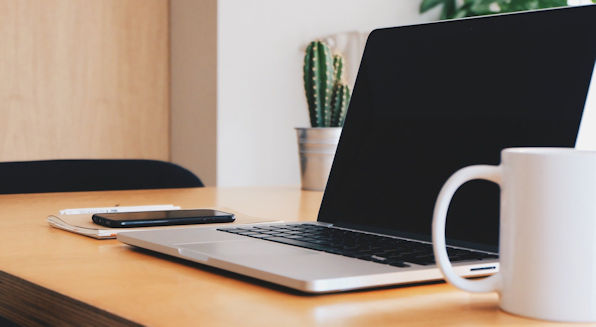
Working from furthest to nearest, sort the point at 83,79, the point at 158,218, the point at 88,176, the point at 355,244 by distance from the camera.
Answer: the point at 83,79, the point at 88,176, the point at 158,218, the point at 355,244

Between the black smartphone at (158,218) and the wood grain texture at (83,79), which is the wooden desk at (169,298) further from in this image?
the wood grain texture at (83,79)

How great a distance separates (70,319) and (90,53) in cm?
251

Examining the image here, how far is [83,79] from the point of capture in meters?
2.89

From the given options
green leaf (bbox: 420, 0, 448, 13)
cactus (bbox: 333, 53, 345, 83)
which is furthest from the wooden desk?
green leaf (bbox: 420, 0, 448, 13)

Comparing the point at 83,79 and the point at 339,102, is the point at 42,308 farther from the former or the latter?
the point at 83,79

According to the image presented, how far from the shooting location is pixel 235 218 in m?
0.96

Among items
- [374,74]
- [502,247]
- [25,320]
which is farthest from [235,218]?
[502,247]

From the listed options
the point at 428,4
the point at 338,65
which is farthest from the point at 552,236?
the point at 428,4

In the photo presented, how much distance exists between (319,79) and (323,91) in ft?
0.11

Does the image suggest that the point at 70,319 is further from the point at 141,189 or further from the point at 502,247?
the point at 141,189

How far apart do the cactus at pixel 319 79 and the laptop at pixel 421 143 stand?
81 cm

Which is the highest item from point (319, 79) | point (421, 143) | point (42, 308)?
point (319, 79)

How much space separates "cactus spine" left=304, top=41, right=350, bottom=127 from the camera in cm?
172

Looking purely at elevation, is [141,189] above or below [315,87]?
below
